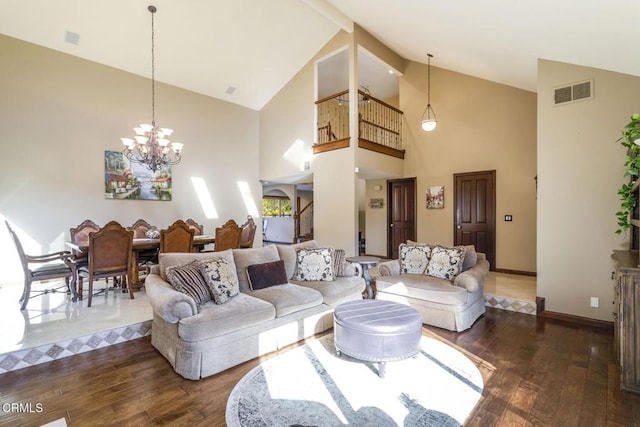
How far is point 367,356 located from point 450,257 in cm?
204

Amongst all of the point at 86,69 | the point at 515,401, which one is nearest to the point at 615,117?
the point at 515,401

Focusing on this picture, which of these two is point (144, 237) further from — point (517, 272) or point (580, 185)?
point (517, 272)

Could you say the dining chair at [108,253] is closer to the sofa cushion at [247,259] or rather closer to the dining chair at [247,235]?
the sofa cushion at [247,259]

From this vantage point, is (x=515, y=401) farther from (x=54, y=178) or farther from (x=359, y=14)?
(x=54, y=178)

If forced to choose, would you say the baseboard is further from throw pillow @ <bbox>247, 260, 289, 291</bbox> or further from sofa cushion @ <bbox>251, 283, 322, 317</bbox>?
throw pillow @ <bbox>247, 260, 289, 291</bbox>

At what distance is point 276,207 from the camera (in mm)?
12930

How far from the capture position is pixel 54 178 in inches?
202

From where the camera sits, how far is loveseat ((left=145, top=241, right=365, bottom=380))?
7.96 ft

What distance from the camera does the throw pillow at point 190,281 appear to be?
272cm

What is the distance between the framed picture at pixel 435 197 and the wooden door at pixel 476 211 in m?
0.30

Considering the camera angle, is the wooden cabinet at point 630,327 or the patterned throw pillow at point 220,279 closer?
the wooden cabinet at point 630,327

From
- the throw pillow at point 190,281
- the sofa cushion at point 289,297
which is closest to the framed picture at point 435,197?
the sofa cushion at point 289,297

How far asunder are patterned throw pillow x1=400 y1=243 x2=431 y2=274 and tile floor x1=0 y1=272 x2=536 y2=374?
1.14m

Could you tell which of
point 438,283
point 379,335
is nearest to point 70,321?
point 379,335
